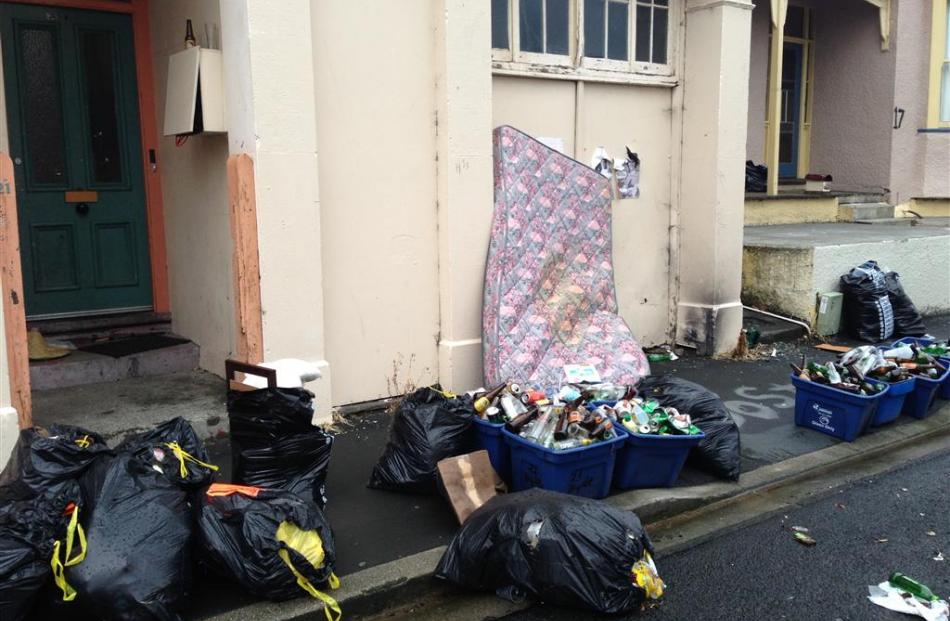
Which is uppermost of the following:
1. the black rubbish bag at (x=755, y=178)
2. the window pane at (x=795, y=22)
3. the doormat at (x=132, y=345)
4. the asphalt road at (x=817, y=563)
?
the window pane at (x=795, y=22)

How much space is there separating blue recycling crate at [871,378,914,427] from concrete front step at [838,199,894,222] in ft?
24.2

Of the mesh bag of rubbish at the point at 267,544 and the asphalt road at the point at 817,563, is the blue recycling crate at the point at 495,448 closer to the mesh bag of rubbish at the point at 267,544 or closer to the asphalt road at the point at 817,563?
the asphalt road at the point at 817,563

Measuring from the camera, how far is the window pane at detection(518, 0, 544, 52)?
700cm

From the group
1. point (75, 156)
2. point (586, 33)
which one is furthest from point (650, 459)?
point (75, 156)

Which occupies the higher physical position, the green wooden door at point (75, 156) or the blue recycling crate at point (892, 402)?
the green wooden door at point (75, 156)

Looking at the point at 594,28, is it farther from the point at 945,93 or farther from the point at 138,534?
the point at 945,93

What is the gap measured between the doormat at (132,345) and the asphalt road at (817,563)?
3.96m

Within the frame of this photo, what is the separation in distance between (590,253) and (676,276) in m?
1.54

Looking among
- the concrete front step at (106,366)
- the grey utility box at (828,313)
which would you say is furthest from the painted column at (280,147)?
the grey utility box at (828,313)

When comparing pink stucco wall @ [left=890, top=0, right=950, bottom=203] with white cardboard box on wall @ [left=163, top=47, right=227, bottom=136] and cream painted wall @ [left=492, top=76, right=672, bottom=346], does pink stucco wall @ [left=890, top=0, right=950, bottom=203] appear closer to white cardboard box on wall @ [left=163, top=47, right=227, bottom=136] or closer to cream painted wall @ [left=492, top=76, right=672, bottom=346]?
cream painted wall @ [left=492, top=76, right=672, bottom=346]

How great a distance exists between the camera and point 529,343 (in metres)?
6.53

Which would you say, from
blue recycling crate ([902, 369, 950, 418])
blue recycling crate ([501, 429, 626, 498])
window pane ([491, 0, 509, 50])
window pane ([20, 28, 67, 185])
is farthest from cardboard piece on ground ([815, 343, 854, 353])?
window pane ([20, 28, 67, 185])

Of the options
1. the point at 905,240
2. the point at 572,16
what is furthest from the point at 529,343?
the point at 905,240

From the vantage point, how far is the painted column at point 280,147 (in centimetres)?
534
